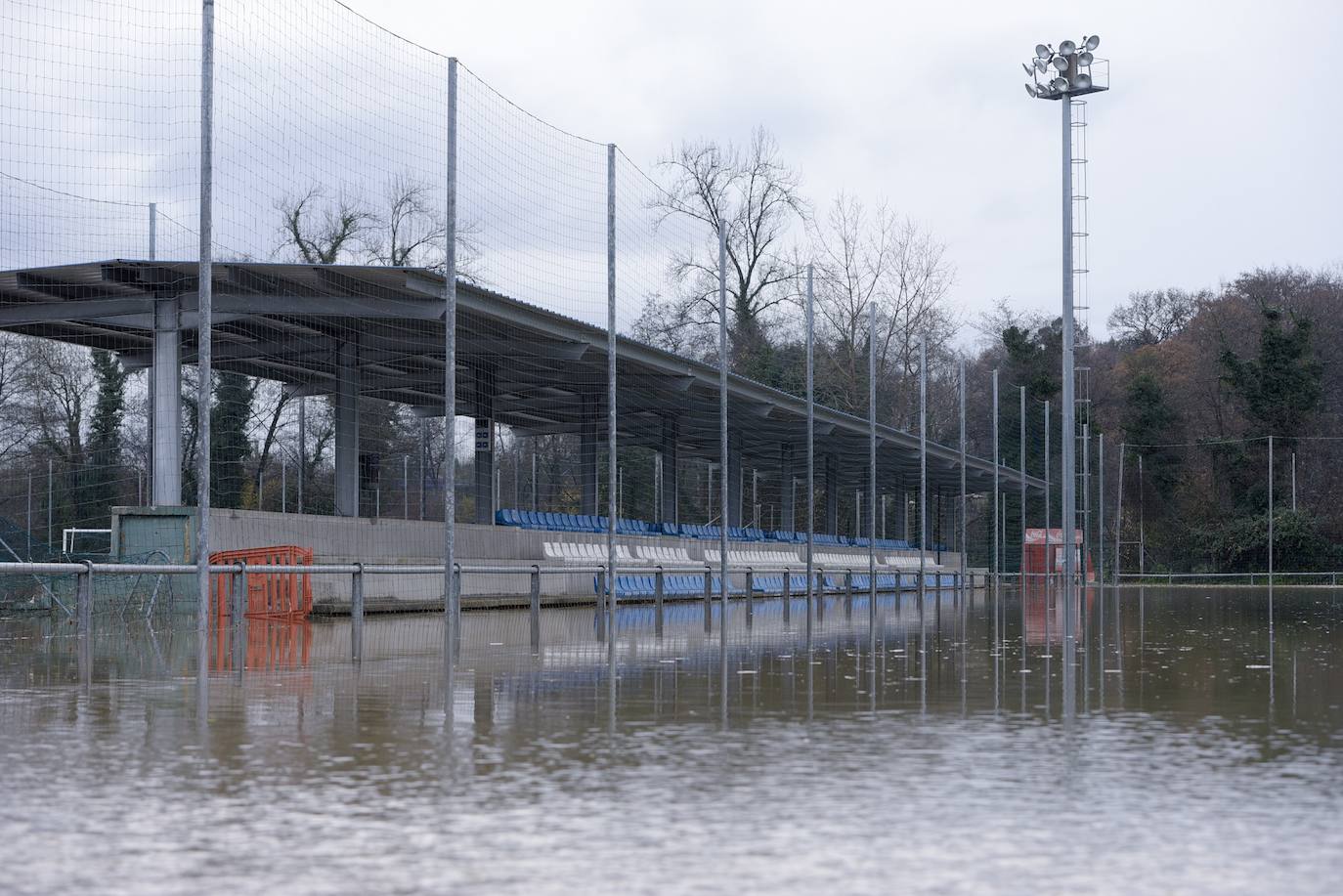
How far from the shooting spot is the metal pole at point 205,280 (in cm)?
1315

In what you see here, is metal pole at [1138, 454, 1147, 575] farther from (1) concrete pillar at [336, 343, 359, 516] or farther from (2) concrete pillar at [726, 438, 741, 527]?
(1) concrete pillar at [336, 343, 359, 516]

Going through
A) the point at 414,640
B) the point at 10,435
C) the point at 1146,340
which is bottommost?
the point at 414,640

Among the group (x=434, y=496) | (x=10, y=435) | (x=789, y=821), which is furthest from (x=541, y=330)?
(x=434, y=496)

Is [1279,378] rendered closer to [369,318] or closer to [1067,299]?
[369,318]

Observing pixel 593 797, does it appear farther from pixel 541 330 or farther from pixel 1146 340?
pixel 1146 340

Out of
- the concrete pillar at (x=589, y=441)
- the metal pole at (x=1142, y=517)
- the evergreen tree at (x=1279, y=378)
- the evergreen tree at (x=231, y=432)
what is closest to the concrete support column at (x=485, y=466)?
the concrete pillar at (x=589, y=441)

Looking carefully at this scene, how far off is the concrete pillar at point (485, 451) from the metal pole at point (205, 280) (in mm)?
24842

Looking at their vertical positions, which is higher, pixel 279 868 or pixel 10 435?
pixel 10 435

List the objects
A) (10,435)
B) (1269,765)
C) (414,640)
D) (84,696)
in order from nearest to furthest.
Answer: (1269,765)
(84,696)
(414,640)
(10,435)

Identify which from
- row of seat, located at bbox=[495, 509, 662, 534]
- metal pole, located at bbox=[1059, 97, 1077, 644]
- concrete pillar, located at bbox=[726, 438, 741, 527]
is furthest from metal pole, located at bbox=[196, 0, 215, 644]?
concrete pillar, located at bbox=[726, 438, 741, 527]

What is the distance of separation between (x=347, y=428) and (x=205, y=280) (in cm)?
1994

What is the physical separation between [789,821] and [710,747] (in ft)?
6.97

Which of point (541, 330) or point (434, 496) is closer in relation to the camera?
point (541, 330)

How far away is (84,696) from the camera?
1036 centimetres
